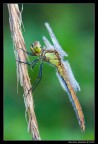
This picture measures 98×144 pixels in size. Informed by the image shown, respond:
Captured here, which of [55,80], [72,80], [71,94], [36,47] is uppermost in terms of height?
[55,80]

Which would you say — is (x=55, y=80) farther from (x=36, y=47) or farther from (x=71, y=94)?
(x=36, y=47)

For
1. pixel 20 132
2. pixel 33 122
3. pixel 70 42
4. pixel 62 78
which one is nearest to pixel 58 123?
pixel 20 132

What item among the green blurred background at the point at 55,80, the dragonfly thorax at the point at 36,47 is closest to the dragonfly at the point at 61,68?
the dragonfly thorax at the point at 36,47

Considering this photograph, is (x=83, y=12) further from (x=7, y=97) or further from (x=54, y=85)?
(x=7, y=97)

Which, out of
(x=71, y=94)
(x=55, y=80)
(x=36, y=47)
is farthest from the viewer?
(x=55, y=80)

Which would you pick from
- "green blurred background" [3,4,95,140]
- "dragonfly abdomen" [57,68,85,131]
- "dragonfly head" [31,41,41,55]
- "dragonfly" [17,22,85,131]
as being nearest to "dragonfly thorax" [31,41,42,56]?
"dragonfly head" [31,41,41,55]

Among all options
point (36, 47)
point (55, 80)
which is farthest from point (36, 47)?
point (55, 80)

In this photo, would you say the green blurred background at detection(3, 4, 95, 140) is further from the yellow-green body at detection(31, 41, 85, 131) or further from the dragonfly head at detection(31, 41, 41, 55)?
the dragonfly head at detection(31, 41, 41, 55)

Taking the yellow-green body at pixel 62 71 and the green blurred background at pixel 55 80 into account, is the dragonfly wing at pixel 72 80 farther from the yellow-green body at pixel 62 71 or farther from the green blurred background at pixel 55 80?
the green blurred background at pixel 55 80

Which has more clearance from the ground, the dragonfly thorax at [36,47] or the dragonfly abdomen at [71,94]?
the dragonfly thorax at [36,47]

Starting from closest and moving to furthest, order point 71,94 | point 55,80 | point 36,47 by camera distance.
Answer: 1. point 36,47
2. point 71,94
3. point 55,80
